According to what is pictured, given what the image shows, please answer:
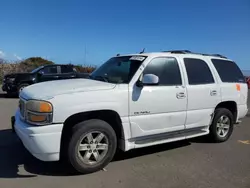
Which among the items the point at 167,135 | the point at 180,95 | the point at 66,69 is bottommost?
the point at 167,135

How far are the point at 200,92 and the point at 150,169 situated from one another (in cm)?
188

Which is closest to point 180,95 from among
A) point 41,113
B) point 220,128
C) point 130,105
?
point 130,105

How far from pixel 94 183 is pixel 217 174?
1.94 metres

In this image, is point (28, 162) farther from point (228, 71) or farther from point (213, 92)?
point (228, 71)

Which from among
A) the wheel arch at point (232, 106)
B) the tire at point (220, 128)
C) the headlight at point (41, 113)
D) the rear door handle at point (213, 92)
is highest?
the rear door handle at point (213, 92)

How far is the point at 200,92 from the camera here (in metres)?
5.07

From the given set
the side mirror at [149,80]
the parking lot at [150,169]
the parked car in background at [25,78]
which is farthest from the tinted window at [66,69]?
the side mirror at [149,80]

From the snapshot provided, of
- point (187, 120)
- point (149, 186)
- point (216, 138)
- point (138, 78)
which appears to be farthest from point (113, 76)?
point (216, 138)

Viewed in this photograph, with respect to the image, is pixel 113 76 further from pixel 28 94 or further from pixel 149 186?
pixel 149 186

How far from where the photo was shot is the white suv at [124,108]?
12.0 feet

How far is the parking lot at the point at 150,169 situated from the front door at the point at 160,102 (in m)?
0.57

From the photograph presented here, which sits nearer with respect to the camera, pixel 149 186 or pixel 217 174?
pixel 149 186

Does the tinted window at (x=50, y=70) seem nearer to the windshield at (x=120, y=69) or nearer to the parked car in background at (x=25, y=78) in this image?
the parked car in background at (x=25, y=78)

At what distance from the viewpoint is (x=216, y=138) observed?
568 centimetres
